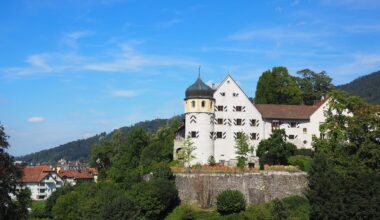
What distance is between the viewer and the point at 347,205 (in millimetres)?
53312

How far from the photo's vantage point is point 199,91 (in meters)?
70.6

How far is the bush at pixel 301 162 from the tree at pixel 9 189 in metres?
39.8

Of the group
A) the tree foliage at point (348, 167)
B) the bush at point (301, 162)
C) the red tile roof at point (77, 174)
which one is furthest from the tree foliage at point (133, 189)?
the red tile roof at point (77, 174)

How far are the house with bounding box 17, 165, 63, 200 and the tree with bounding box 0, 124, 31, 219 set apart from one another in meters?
95.8

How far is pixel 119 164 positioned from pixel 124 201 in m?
17.8

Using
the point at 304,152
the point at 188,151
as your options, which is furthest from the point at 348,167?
the point at 188,151

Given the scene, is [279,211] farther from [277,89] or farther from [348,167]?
[277,89]

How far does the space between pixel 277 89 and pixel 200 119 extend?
18698mm

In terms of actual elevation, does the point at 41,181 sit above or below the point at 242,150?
below

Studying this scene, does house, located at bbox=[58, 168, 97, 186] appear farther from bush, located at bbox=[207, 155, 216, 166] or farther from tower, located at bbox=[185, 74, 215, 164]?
bush, located at bbox=[207, 155, 216, 166]

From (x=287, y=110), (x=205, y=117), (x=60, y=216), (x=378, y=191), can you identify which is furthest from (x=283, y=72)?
(x=60, y=216)

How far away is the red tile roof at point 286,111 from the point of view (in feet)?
247

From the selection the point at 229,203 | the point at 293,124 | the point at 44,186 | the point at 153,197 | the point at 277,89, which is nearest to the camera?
the point at 229,203

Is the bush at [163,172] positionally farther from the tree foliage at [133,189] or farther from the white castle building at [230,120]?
the white castle building at [230,120]
